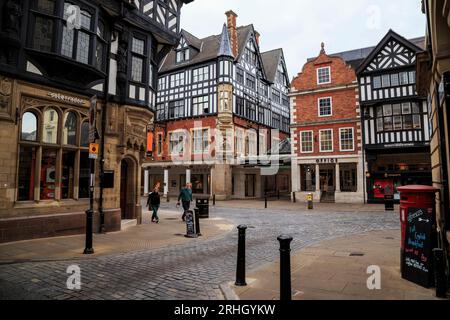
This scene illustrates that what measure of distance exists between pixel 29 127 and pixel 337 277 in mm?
9284

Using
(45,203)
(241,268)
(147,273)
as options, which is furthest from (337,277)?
(45,203)

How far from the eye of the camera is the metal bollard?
4.38 m

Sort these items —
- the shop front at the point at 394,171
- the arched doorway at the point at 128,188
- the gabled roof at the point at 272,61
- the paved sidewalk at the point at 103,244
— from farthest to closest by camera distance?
1. the gabled roof at the point at 272,61
2. the shop front at the point at 394,171
3. the arched doorway at the point at 128,188
4. the paved sidewalk at the point at 103,244

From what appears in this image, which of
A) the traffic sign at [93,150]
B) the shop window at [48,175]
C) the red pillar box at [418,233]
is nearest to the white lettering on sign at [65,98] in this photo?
the shop window at [48,175]

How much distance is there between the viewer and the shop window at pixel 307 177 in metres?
29.7

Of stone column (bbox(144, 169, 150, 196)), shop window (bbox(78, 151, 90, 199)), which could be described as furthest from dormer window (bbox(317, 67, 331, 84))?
shop window (bbox(78, 151, 90, 199))

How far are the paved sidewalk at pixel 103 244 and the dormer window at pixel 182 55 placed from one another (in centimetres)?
2671

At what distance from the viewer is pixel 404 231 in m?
5.39

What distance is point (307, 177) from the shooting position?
32.2 m

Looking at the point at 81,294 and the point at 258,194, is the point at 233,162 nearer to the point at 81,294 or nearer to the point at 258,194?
the point at 258,194

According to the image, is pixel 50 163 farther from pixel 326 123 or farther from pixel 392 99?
pixel 392 99

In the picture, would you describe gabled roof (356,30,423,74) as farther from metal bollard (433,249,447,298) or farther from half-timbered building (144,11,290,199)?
metal bollard (433,249,447,298)

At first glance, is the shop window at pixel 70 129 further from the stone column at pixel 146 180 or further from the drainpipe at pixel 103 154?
the stone column at pixel 146 180

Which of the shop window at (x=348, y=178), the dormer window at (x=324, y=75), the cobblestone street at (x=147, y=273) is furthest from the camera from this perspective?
the shop window at (x=348, y=178)
